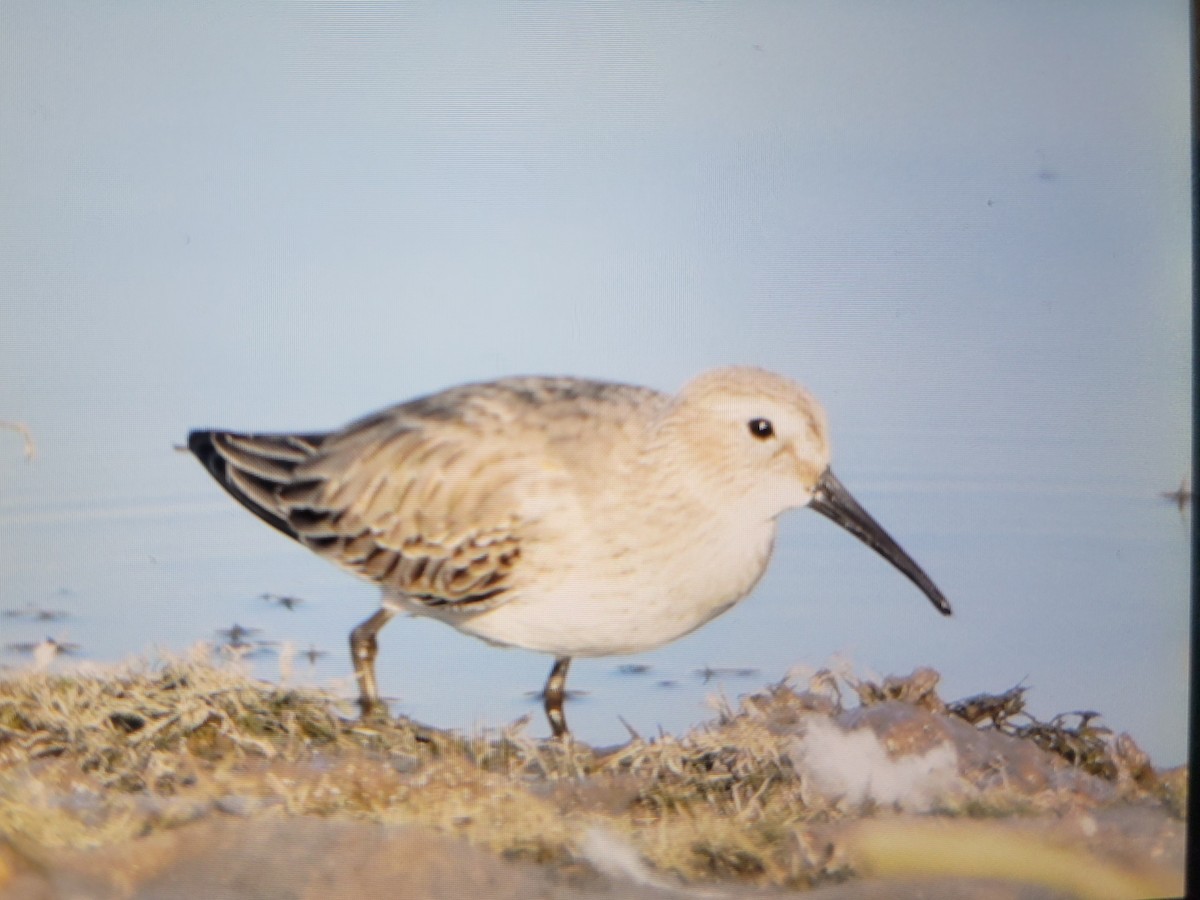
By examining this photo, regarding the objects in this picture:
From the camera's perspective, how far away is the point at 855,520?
2.95 m

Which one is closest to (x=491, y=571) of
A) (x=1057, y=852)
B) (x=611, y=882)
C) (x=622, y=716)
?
(x=622, y=716)

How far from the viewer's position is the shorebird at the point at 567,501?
113 inches

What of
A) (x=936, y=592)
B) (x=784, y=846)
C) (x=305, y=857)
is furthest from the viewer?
(x=936, y=592)

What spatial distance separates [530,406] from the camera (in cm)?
294

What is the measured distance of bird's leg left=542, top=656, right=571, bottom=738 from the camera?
2.95m

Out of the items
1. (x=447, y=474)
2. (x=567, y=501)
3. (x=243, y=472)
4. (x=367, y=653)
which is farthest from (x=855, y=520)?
(x=243, y=472)

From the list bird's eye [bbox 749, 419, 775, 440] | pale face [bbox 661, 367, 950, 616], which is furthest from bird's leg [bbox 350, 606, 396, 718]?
bird's eye [bbox 749, 419, 775, 440]

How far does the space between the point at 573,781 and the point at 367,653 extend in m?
0.49

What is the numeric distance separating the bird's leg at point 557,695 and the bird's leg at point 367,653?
353mm

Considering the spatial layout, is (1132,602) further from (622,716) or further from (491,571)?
(491,571)

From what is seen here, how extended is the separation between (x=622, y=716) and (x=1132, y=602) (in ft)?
3.73

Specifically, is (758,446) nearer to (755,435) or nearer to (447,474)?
(755,435)

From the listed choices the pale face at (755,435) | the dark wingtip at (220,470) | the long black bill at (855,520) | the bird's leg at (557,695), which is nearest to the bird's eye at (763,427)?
the pale face at (755,435)

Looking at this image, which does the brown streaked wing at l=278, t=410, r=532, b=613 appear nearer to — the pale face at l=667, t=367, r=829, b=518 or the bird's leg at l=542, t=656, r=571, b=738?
the bird's leg at l=542, t=656, r=571, b=738
